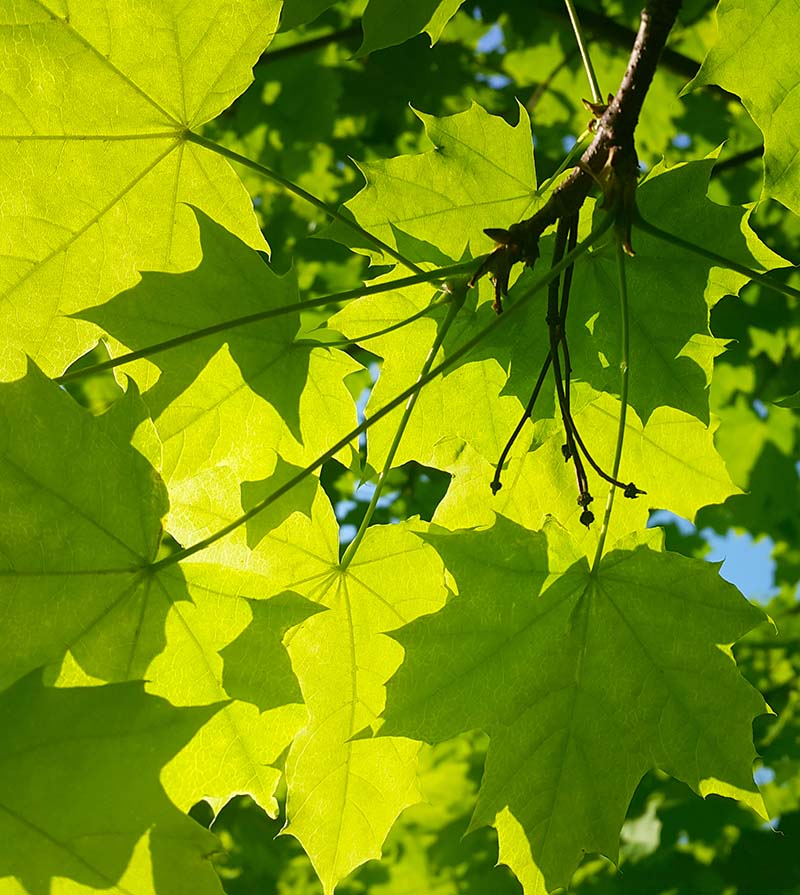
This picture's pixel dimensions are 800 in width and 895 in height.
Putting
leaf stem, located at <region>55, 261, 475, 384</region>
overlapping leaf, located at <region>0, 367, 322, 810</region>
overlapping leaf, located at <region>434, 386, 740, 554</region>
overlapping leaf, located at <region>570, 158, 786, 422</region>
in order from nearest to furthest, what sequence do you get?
overlapping leaf, located at <region>0, 367, 322, 810</region>, leaf stem, located at <region>55, 261, 475, 384</region>, overlapping leaf, located at <region>570, 158, 786, 422</region>, overlapping leaf, located at <region>434, 386, 740, 554</region>


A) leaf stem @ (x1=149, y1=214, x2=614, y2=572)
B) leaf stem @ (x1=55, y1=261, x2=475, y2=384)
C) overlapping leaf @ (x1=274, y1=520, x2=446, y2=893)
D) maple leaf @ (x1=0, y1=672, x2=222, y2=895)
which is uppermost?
leaf stem @ (x1=55, y1=261, x2=475, y2=384)

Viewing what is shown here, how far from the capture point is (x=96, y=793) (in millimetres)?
1055

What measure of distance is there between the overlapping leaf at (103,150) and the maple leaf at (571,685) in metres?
0.65

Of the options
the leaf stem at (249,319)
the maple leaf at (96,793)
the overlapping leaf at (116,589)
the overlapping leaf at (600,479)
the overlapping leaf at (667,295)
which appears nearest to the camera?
the maple leaf at (96,793)

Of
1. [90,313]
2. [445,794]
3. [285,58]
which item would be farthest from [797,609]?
[90,313]

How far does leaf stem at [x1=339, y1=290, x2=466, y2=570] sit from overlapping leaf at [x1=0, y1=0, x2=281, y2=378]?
35 centimetres

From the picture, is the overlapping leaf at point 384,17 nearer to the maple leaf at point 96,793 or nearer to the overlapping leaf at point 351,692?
the overlapping leaf at point 351,692

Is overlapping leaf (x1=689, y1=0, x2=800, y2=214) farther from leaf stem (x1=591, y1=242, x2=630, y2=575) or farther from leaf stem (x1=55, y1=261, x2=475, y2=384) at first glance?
leaf stem (x1=55, y1=261, x2=475, y2=384)

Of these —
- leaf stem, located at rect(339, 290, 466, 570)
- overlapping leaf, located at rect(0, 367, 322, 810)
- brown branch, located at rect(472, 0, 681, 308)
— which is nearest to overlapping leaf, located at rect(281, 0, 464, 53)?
brown branch, located at rect(472, 0, 681, 308)

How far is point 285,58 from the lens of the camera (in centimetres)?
358

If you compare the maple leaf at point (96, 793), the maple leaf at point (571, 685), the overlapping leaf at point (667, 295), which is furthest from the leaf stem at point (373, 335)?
the maple leaf at point (96, 793)

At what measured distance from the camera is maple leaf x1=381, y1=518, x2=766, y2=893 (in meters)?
1.33

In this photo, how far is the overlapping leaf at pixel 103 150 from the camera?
140cm

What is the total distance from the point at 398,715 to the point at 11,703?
1.65ft
